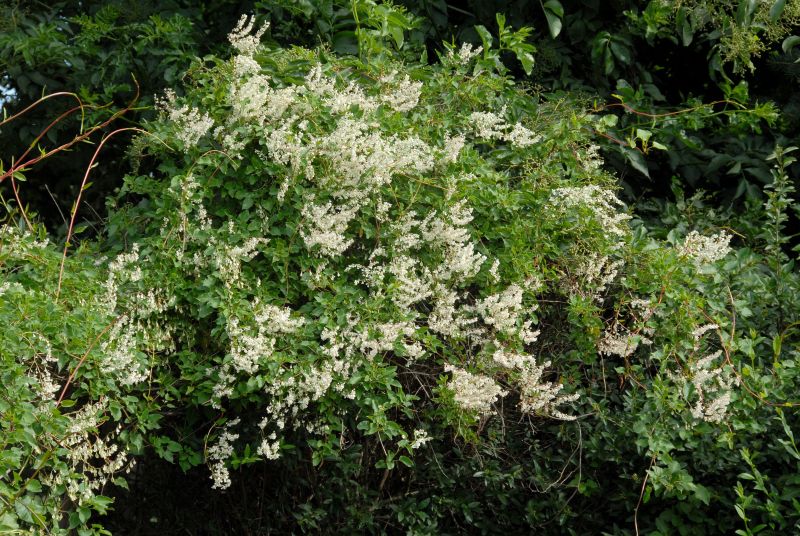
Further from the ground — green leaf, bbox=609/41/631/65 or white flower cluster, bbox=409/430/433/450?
green leaf, bbox=609/41/631/65

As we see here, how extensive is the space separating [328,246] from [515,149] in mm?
1065

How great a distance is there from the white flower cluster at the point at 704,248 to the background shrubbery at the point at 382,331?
0.04 feet

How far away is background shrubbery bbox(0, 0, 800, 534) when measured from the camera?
114 inches

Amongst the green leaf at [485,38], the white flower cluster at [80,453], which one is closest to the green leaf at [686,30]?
the green leaf at [485,38]

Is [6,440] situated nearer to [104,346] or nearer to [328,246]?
[104,346]

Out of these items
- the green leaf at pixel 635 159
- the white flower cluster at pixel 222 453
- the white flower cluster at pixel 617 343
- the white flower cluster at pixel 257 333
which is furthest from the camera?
the green leaf at pixel 635 159

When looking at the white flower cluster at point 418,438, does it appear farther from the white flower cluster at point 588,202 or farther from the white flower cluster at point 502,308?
the white flower cluster at point 588,202

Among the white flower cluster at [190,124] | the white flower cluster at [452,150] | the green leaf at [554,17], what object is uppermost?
the white flower cluster at [190,124]

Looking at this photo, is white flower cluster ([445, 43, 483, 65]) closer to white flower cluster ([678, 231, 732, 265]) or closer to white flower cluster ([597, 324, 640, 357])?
white flower cluster ([678, 231, 732, 265])

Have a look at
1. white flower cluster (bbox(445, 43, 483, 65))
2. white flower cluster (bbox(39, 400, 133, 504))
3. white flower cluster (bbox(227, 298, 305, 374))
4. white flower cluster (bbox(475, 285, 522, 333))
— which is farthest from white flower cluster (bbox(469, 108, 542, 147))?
white flower cluster (bbox(39, 400, 133, 504))

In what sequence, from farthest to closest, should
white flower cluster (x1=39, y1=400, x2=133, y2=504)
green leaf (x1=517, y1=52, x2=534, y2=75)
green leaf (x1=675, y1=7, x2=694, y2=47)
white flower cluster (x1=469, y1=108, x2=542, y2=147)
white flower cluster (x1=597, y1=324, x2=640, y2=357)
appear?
green leaf (x1=675, y1=7, x2=694, y2=47)
green leaf (x1=517, y1=52, x2=534, y2=75)
white flower cluster (x1=469, y1=108, x2=542, y2=147)
white flower cluster (x1=597, y1=324, x2=640, y2=357)
white flower cluster (x1=39, y1=400, x2=133, y2=504)

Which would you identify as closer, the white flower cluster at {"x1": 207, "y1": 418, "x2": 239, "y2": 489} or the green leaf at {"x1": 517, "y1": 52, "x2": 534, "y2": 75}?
the white flower cluster at {"x1": 207, "y1": 418, "x2": 239, "y2": 489}

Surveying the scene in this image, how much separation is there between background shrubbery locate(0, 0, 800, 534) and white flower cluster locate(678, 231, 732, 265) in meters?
0.01

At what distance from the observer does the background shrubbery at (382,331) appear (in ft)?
9.53
